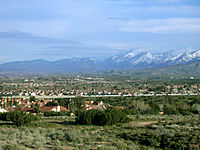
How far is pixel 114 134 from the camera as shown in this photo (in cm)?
2136

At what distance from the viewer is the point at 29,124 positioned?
2688cm

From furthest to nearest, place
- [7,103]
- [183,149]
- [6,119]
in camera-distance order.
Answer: [7,103] → [6,119] → [183,149]

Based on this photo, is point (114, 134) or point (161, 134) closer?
point (161, 134)

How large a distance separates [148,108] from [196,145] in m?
33.6

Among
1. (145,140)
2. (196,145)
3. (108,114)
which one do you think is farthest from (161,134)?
(108,114)

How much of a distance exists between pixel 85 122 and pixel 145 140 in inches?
484

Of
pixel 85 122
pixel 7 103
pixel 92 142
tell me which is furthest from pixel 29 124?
pixel 7 103

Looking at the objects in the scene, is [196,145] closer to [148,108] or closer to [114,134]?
[114,134]

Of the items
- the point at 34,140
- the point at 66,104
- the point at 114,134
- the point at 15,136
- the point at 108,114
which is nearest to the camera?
the point at 34,140

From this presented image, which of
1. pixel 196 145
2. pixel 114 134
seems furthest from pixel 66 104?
pixel 196 145

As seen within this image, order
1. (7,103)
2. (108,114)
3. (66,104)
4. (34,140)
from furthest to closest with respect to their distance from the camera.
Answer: (66,104)
(7,103)
(108,114)
(34,140)

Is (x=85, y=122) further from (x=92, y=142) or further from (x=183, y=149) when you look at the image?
(x=183, y=149)

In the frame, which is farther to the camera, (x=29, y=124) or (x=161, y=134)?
(x=29, y=124)

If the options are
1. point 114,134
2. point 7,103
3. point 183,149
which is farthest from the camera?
point 7,103
